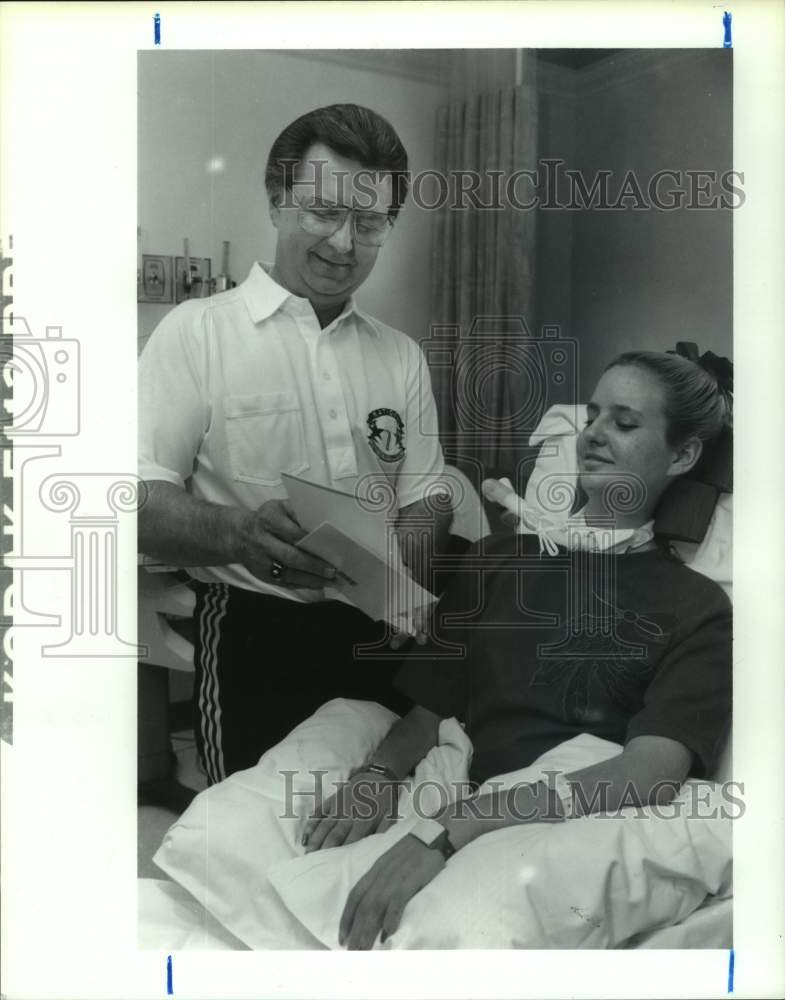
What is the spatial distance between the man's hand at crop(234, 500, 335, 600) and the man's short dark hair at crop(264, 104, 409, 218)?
597 mm

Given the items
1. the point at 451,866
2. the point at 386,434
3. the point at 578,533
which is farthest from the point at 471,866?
the point at 386,434

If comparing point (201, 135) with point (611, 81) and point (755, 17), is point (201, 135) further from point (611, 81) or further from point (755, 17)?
point (755, 17)

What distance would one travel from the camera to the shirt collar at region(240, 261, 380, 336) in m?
1.93

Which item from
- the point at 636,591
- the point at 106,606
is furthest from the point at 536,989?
the point at 106,606

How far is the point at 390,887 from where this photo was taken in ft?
6.26

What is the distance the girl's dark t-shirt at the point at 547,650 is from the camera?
6.39 ft

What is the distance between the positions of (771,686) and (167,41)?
1.68 metres

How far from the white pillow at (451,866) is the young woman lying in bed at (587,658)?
0.03 metres

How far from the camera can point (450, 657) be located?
195 cm

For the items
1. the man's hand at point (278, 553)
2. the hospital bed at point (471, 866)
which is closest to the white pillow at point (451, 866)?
the hospital bed at point (471, 866)
